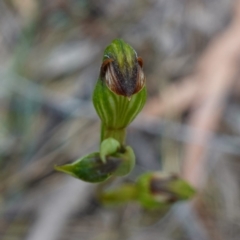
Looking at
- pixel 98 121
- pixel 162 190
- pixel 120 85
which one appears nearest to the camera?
pixel 120 85

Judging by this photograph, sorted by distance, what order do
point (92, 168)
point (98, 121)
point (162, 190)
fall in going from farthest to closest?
1. point (98, 121)
2. point (162, 190)
3. point (92, 168)

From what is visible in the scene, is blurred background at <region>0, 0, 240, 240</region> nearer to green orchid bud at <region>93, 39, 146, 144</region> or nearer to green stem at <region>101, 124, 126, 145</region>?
green stem at <region>101, 124, 126, 145</region>

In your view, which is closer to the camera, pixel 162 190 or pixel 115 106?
pixel 115 106

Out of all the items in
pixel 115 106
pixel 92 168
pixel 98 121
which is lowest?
pixel 98 121

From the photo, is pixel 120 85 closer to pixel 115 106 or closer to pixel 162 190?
pixel 115 106

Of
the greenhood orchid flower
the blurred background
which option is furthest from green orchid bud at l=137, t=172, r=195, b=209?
the blurred background

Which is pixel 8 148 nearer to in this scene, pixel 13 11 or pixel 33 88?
pixel 33 88

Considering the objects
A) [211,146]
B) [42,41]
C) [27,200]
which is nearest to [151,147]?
[211,146]

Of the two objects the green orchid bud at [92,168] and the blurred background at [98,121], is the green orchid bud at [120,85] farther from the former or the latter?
the blurred background at [98,121]

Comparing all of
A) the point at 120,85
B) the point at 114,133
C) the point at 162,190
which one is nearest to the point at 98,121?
the point at 162,190
